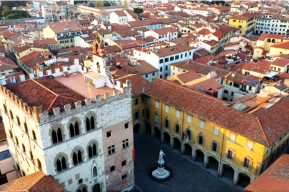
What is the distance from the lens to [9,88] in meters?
36.2

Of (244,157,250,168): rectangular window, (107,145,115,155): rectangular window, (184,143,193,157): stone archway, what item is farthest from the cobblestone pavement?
(107,145,115,155): rectangular window

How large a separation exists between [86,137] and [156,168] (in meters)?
17.9

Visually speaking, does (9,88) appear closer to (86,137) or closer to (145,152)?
(86,137)

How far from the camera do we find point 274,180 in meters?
31.4

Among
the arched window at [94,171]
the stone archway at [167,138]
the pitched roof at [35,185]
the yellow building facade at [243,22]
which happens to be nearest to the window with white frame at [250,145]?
the stone archway at [167,138]

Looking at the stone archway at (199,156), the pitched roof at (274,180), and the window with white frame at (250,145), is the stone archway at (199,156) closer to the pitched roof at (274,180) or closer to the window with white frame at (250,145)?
the window with white frame at (250,145)

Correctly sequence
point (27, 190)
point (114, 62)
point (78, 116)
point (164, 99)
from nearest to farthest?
point (27, 190) < point (78, 116) < point (164, 99) < point (114, 62)

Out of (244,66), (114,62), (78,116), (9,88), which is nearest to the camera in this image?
(78,116)

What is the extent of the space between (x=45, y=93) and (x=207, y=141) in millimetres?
25350

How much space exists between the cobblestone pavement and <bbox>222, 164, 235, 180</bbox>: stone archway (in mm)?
823

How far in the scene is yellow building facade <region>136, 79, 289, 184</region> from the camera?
39.9 meters

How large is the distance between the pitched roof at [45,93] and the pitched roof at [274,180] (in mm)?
21653

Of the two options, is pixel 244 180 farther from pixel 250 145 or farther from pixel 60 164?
pixel 60 164

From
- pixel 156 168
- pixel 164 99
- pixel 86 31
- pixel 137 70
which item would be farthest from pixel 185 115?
pixel 86 31
